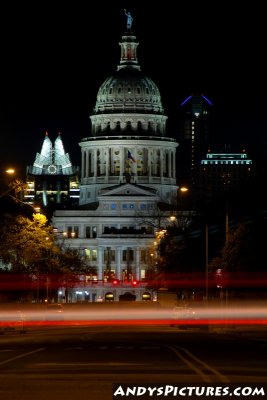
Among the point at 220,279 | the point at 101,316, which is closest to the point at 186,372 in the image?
the point at 220,279

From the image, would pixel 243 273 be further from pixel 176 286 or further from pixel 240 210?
pixel 176 286

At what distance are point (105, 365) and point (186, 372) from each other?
4.05m

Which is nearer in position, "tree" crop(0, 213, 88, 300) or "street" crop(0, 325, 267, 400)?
"street" crop(0, 325, 267, 400)

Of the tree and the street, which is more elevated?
the tree

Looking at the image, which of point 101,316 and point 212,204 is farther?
point 212,204

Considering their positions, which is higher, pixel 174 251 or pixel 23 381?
pixel 174 251

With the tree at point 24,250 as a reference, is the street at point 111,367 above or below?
below

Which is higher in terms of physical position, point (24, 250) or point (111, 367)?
point (24, 250)

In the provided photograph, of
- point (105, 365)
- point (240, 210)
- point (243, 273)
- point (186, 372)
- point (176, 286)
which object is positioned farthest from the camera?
point (176, 286)

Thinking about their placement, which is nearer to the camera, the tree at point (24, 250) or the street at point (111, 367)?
the street at point (111, 367)

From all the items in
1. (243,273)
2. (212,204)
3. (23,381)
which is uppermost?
(212,204)

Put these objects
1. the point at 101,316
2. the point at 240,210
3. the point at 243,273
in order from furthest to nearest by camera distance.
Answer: the point at 101,316 → the point at 240,210 → the point at 243,273

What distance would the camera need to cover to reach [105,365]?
131 ft

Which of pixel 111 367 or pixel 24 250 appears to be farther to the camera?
pixel 24 250
